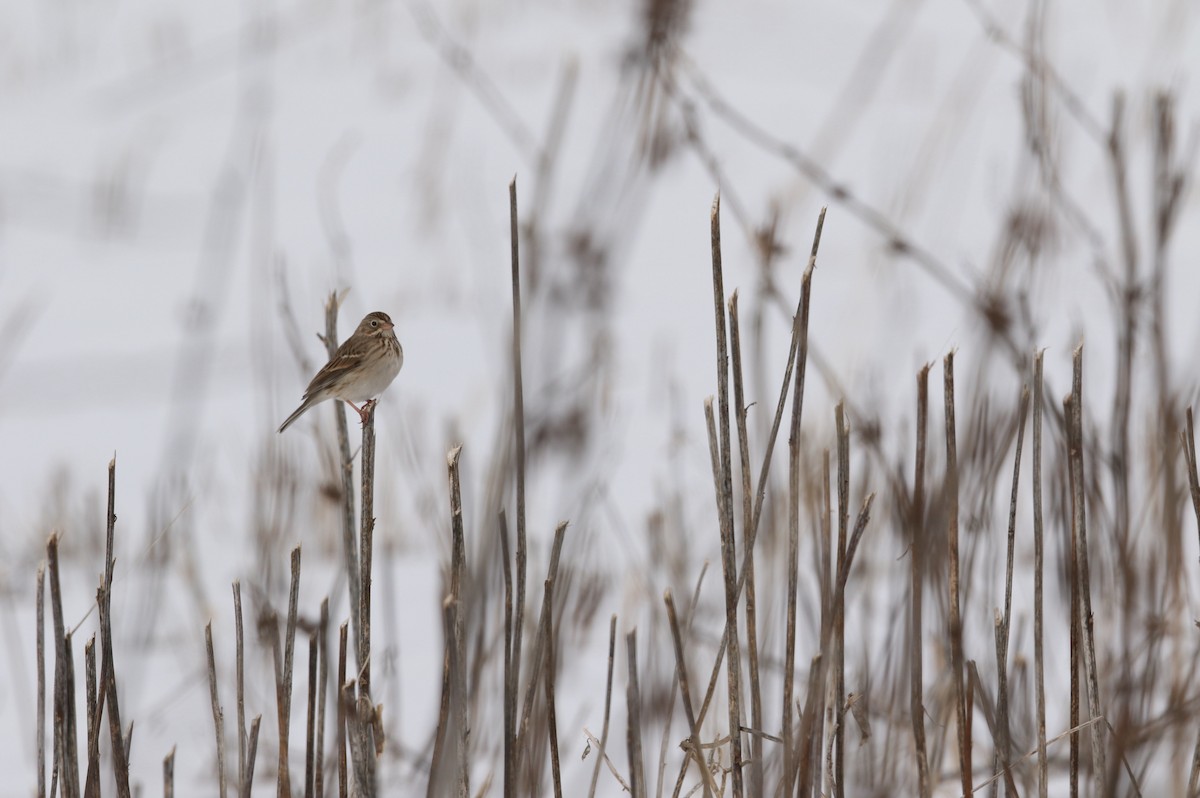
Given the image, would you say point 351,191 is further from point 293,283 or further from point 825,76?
point 825,76

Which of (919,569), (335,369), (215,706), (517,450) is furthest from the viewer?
(335,369)

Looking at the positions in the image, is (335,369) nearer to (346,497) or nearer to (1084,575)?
(346,497)

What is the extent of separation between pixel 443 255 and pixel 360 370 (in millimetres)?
5988

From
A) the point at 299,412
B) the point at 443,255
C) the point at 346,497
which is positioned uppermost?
the point at 443,255

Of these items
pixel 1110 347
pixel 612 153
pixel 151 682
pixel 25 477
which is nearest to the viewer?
pixel 612 153

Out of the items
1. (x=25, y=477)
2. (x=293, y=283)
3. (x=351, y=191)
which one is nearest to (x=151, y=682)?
(x=25, y=477)

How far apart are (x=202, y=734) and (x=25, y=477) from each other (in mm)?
2883

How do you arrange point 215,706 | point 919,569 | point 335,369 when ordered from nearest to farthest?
point 919,569 → point 215,706 → point 335,369

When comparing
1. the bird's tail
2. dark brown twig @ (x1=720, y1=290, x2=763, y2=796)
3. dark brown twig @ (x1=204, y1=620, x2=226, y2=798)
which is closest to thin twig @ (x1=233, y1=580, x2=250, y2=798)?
dark brown twig @ (x1=204, y1=620, x2=226, y2=798)

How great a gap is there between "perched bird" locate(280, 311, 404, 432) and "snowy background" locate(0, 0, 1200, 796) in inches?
3.9

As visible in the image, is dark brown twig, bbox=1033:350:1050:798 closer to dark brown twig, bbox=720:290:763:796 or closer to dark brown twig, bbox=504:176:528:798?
dark brown twig, bbox=720:290:763:796

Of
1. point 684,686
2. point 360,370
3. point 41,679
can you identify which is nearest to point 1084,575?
point 684,686

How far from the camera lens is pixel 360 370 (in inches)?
125

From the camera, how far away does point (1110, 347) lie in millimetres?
7094
